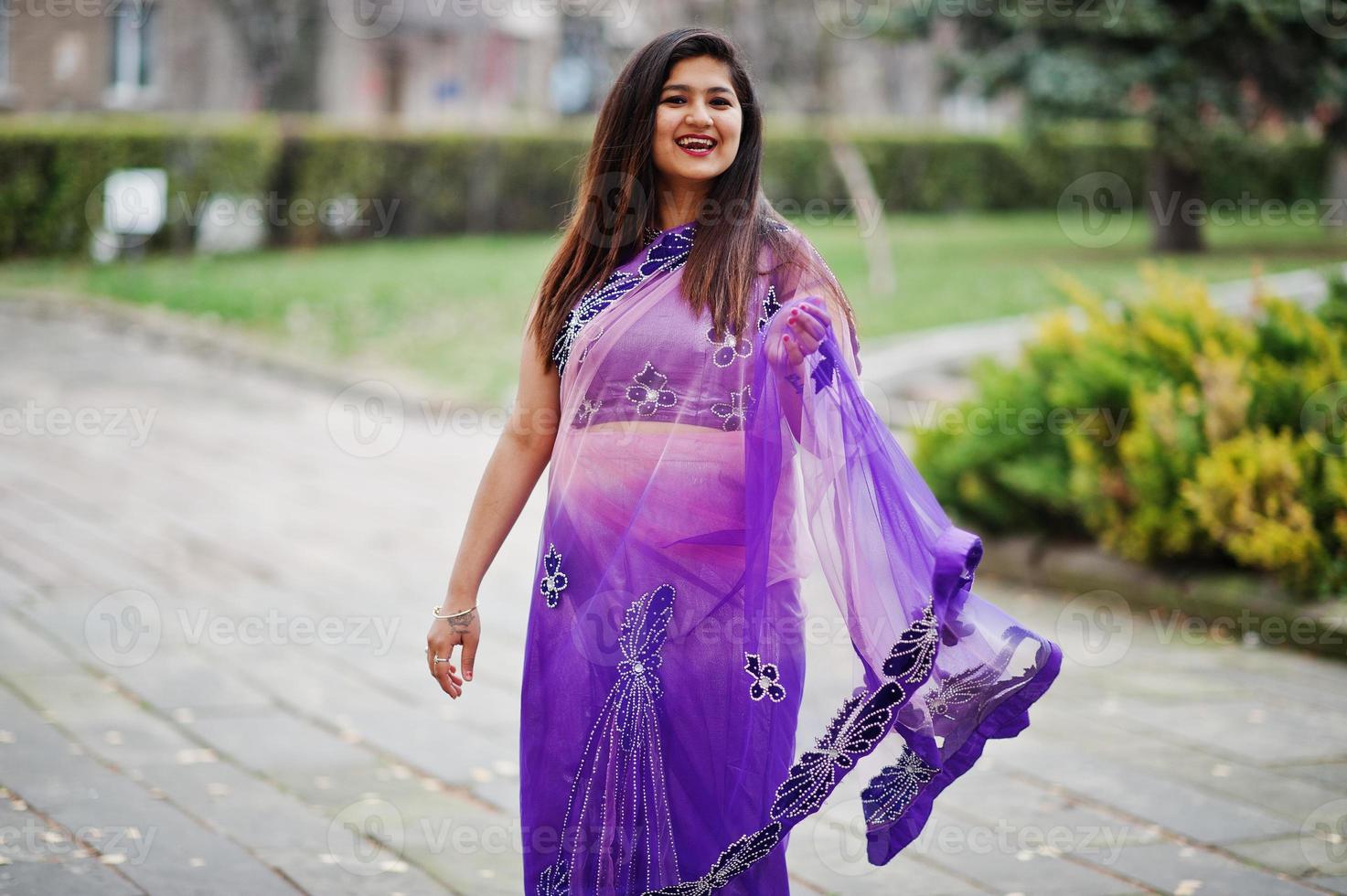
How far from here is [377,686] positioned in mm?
5367

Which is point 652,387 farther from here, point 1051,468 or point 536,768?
point 1051,468

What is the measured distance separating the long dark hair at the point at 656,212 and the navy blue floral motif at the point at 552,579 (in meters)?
0.37

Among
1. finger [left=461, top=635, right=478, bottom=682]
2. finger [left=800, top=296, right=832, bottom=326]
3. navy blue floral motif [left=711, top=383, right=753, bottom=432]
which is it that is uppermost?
finger [left=800, top=296, right=832, bottom=326]

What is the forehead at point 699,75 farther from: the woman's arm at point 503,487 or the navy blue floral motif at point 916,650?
the navy blue floral motif at point 916,650

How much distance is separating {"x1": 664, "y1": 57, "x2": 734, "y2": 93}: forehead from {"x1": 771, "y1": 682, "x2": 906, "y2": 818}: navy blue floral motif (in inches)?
44.8

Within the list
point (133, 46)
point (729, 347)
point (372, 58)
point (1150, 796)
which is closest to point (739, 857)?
point (729, 347)

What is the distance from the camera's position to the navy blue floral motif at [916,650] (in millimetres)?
2570

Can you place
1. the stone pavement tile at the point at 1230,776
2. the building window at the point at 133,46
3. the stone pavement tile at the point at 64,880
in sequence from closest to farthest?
the stone pavement tile at the point at 64,880, the stone pavement tile at the point at 1230,776, the building window at the point at 133,46

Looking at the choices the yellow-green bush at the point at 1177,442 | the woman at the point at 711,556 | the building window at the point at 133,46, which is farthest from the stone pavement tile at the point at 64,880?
the building window at the point at 133,46

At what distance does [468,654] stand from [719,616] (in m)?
0.58

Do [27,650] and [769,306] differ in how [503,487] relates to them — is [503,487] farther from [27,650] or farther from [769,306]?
[27,650]

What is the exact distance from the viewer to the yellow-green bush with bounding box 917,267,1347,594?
20.0 feet

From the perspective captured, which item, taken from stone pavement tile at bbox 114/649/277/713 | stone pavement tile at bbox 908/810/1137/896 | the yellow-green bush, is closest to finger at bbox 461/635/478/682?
stone pavement tile at bbox 908/810/1137/896

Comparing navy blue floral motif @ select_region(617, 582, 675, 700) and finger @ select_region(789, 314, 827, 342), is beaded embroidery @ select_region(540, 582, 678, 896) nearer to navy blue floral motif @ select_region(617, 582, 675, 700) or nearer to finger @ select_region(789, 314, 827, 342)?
navy blue floral motif @ select_region(617, 582, 675, 700)
